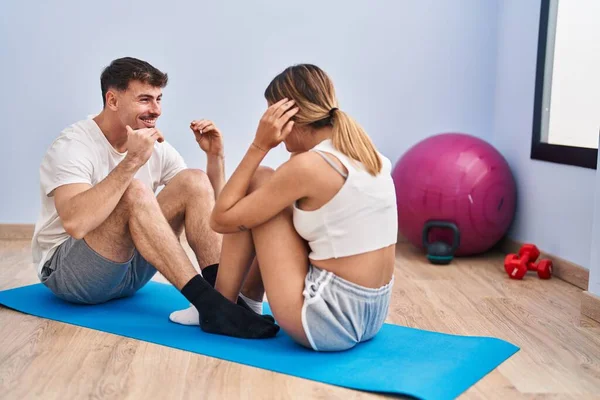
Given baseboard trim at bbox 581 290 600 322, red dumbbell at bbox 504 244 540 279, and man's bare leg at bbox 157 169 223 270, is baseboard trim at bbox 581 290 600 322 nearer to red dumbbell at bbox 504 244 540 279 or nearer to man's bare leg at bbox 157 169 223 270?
red dumbbell at bbox 504 244 540 279

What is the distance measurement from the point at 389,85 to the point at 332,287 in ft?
7.75

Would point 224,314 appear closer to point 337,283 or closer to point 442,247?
point 337,283

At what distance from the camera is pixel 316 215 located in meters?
1.89

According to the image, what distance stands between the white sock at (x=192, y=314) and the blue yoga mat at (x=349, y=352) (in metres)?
0.03

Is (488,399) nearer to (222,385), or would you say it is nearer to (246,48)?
(222,385)

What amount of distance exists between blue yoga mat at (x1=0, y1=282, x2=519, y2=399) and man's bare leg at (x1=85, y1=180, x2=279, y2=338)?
0.15 feet

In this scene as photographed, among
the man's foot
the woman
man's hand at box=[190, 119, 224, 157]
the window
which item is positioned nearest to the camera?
the woman

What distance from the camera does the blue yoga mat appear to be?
182cm

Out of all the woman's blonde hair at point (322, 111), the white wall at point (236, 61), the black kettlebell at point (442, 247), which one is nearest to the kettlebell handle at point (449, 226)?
the black kettlebell at point (442, 247)

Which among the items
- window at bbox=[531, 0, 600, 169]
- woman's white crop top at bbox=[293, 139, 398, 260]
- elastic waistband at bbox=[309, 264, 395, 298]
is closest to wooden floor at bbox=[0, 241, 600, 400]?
elastic waistband at bbox=[309, 264, 395, 298]

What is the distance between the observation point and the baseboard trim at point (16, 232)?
157 inches

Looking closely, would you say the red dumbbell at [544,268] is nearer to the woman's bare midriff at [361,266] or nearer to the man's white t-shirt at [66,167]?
the woman's bare midriff at [361,266]

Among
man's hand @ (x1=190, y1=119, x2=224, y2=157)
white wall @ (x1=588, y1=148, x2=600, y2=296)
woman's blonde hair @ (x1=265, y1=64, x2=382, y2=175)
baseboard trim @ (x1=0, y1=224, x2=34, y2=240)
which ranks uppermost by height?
woman's blonde hair @ (x1=265, y1=64, x2=382, y2=175)

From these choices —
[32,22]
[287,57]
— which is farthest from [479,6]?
[32,22]
